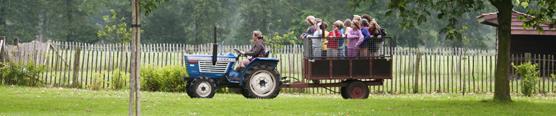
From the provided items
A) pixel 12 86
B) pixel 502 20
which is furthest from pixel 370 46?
pixel 12 86

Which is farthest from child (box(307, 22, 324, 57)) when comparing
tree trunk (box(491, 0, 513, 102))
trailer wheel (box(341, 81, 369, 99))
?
tree trunk (box(491, 0, 513, 102))

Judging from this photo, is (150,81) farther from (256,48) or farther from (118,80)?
(256,48)

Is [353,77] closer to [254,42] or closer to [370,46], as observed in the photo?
[370,46]

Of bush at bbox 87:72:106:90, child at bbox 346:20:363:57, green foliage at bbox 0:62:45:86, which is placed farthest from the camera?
green foliage at bbox 0:62:45:86

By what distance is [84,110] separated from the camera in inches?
608

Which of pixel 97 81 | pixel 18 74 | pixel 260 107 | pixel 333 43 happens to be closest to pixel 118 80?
pixel 97 81

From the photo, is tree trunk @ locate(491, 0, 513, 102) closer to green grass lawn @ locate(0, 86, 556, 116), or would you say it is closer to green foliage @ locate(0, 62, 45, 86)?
green grass lawn @ locate(0, 86, 556, 116)

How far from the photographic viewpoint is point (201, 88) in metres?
19.3

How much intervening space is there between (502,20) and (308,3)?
183 ft

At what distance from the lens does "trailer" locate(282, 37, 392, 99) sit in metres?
19.5

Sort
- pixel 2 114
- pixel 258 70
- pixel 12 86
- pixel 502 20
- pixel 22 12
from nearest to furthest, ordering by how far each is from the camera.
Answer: pixel 2 114 → pixel 502 20 → pixel 258 70 → pixel 12 86 → pixel 22 12

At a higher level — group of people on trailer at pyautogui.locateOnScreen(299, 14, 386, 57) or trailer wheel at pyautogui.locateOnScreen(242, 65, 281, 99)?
group of people on trailer at pyautogui.locateOnScreen(299, 14, 386, 57)

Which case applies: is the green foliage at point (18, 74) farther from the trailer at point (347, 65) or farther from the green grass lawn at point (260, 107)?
the trailer at point (347, 65)

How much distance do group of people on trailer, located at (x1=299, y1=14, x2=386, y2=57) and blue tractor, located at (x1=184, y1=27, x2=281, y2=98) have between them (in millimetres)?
972
